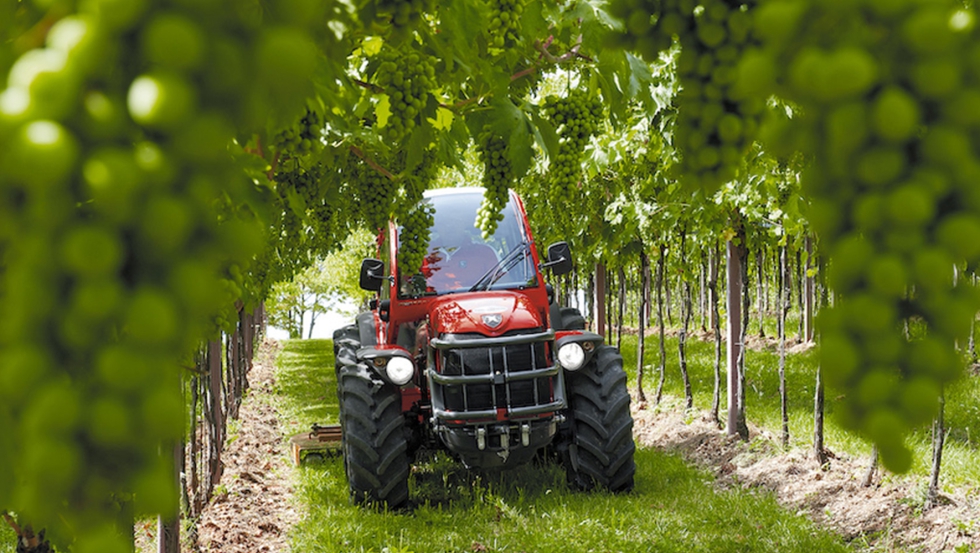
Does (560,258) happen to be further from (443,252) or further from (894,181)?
Answer: (894,181)

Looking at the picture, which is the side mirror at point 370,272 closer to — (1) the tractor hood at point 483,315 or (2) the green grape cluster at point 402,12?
(1) the tractor hood at point 483,315

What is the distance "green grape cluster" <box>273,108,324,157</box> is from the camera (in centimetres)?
213

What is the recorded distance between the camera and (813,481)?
738 centimetres

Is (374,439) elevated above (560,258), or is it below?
below

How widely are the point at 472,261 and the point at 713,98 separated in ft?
21.7

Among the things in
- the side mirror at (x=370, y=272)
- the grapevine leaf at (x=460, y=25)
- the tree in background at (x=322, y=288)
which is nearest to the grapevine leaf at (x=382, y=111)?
the grapevine leaf at (x=460, y=25)

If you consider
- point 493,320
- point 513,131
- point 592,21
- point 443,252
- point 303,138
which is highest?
point 592,21

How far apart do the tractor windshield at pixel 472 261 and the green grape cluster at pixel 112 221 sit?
269 inches

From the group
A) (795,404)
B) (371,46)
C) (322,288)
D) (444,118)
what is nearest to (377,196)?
(444,118)

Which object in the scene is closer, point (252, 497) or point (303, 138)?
point (303, 138)

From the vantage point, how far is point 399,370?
22.0ft

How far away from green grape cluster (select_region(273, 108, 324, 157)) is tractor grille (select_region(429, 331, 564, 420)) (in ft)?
14.4

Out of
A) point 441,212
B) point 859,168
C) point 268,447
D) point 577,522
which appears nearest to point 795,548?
point 577,522

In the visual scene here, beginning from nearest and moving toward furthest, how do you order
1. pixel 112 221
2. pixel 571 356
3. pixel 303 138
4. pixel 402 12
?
pixel 112 221 < pixel 402 12 < pixel 303 138 < pixel 571 356
